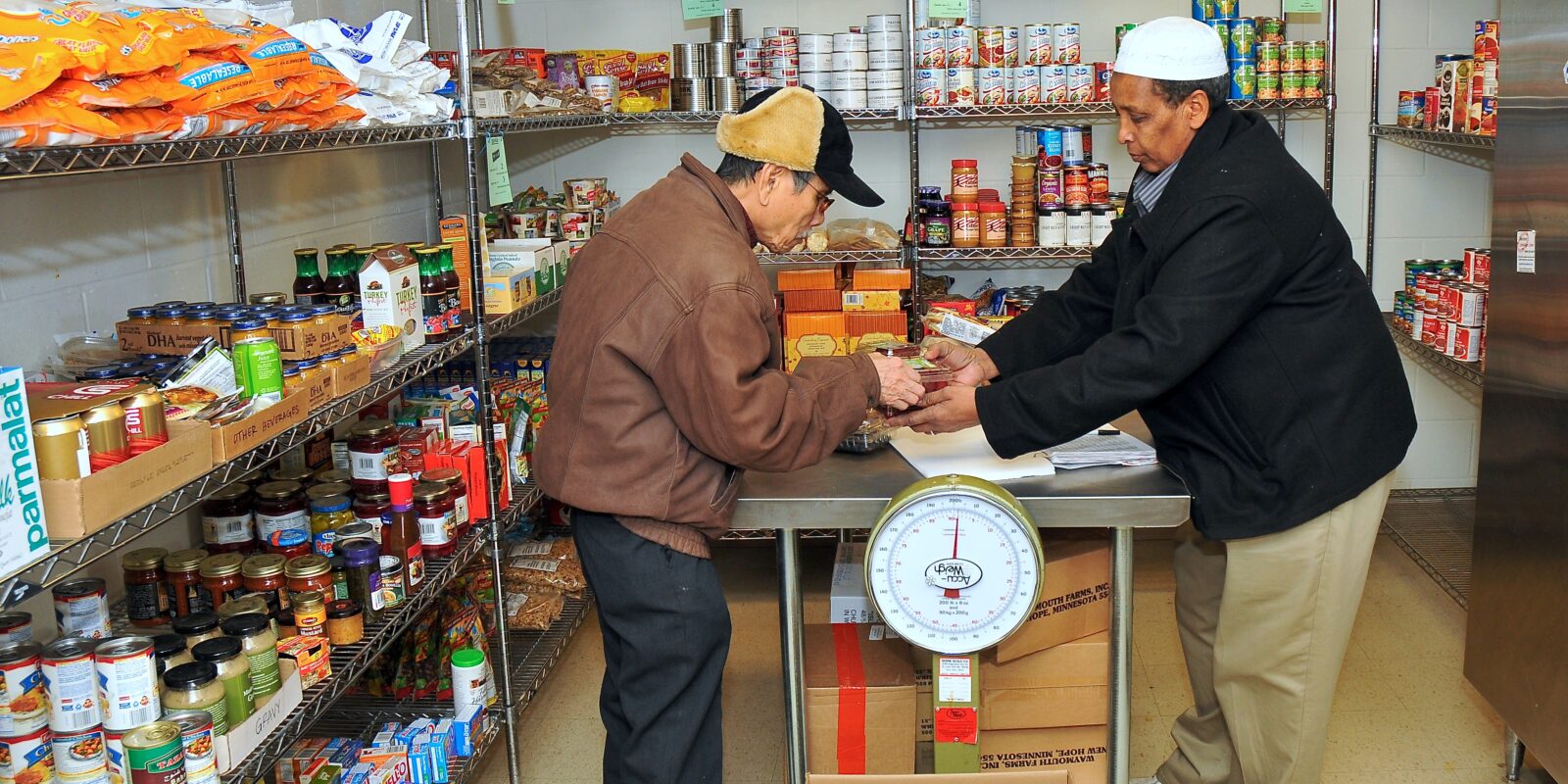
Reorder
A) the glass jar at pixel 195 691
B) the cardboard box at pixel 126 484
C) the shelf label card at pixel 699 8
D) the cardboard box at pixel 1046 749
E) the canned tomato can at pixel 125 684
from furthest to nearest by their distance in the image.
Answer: the shelf label card at pixel 699 8, the cardboard box at pixel 1046 749, the glass jar at pixel 195 691, the canned tomato can at pixel 125 684, the cardboard box at pixel 126 484

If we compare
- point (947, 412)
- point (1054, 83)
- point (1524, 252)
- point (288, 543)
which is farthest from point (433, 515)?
point (1054, 83)

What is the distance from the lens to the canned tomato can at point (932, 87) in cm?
445

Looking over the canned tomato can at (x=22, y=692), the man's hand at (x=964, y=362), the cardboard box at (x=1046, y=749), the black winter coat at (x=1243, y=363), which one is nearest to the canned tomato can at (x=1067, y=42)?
the man's hand at (x=964, y=362)

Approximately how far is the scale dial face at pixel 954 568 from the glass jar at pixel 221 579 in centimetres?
118

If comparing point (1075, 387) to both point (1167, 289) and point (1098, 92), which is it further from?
point (1098, 92)

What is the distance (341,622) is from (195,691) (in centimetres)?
50

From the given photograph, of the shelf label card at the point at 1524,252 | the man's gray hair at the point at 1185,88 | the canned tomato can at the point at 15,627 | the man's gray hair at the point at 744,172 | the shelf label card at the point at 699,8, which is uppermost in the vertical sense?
the shelf label card at the point at 699,8

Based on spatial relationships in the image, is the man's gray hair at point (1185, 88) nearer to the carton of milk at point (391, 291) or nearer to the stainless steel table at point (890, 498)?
the stainless steel table at point (890, 498)

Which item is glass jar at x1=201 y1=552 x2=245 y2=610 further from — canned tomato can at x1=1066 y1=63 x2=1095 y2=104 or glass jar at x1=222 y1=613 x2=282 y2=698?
canned tomato can at x1=1066 y1=63 x2=1095 y2=104

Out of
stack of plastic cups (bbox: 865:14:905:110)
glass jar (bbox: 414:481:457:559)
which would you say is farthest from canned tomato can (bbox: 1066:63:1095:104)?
glass jar (bbox: 414:481:457:559)

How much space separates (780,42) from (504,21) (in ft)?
3.88

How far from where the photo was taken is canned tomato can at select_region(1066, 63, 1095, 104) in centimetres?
443

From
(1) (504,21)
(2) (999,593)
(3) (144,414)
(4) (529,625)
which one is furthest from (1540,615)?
(1) (504,21)

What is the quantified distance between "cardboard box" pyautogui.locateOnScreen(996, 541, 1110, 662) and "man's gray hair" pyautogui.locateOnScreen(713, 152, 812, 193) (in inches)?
34.9
